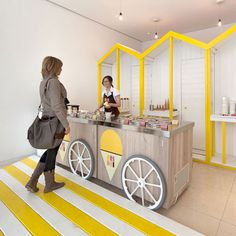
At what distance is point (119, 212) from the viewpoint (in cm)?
173

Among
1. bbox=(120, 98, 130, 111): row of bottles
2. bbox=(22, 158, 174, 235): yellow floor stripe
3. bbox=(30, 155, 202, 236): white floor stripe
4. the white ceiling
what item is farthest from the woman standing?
bbox=(120, 98, 130, 111): row of bottles

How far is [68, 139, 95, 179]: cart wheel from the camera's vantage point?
2426mm

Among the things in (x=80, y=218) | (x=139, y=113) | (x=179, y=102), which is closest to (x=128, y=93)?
(x=139, y=113)

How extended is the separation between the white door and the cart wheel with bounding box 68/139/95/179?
7.69 ft

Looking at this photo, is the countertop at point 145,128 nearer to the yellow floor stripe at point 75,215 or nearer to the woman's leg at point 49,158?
the woman's leg at point 49,158

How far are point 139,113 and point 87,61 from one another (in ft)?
5.08

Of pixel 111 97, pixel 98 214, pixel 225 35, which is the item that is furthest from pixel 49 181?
pixel 225 35

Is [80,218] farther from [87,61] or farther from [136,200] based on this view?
[87,61]

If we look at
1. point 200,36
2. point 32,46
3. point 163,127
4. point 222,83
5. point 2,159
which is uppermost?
point 200,36

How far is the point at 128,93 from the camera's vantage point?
4.02 m

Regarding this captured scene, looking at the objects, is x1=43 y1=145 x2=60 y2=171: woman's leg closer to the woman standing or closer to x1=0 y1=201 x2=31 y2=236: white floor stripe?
the woman standing

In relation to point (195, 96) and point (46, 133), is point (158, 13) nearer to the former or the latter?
point (195, 96)

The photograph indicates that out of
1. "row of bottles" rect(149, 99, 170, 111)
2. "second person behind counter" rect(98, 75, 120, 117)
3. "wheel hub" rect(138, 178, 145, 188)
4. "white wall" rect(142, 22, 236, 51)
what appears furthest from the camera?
"white wall" rect(142, 22, 236, 51)

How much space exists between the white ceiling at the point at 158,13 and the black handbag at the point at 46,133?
7.64ft
